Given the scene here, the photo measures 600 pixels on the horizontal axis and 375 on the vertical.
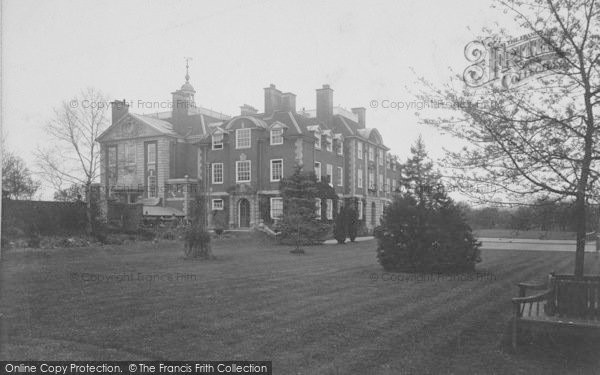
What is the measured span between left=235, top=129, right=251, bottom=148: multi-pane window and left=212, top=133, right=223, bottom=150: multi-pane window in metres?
1.42

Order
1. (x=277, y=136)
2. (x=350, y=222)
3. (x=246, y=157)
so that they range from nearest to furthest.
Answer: (x=350, y=222) < (x=277, y=136) < (x=246, y=157)

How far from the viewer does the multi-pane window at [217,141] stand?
3875 centimetres

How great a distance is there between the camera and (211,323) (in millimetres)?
7203

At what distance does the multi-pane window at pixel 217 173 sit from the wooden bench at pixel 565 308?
33.7m

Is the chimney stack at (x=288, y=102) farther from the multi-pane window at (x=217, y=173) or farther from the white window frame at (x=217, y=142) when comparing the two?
the multi-pane window at (x=217, y=173)

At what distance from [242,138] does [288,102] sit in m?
4.72

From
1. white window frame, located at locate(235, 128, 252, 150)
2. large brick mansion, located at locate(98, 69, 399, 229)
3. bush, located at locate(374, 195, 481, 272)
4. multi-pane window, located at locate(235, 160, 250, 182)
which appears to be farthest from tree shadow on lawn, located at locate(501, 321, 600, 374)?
multi-pane window, located at locate(235, 160, 250, 182)

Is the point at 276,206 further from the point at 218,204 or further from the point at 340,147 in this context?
the point at 340,147

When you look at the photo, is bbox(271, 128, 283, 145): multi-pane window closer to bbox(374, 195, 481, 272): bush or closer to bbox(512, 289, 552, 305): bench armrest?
bbox(374, 195, 481, 272): bush

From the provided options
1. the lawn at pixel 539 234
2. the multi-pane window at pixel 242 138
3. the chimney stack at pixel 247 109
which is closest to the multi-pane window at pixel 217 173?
the multi-pane window at pixel 242 138

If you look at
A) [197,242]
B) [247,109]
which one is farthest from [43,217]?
[247,109]

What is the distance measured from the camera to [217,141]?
38.9 meters

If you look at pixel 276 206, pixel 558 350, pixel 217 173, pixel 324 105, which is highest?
pixel 324 105

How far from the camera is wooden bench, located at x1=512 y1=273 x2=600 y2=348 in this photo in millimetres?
5867
